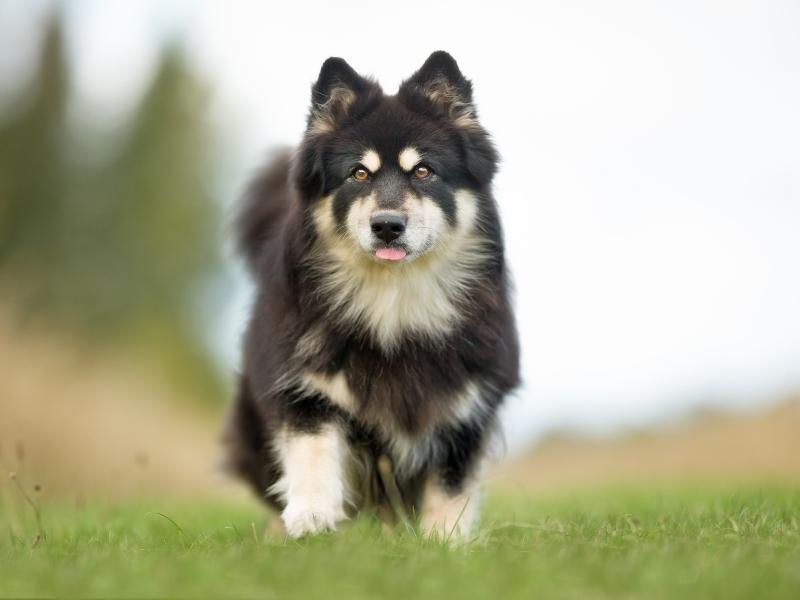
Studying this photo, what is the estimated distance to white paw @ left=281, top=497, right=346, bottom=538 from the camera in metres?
4.96

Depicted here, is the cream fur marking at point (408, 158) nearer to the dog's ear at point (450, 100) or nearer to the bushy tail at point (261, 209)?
the dog's ear at point (450, 100)

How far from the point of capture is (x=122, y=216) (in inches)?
971

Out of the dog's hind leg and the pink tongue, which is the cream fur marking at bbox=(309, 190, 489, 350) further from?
the dog's hind leg

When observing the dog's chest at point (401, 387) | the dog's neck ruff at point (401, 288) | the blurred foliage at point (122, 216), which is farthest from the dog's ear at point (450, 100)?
the blurred foliage at point (122, 216)

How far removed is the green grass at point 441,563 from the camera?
3.52 m

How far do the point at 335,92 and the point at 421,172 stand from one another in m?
0.72

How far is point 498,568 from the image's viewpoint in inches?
150

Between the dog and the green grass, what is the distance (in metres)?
0.55

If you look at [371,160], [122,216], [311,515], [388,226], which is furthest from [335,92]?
[122,216]

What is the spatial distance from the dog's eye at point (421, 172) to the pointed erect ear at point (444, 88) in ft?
1.42

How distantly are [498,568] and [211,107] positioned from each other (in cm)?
2420

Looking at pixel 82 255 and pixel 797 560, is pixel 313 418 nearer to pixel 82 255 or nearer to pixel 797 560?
pixel 797 560

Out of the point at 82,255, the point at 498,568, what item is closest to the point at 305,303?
the point at 498,568

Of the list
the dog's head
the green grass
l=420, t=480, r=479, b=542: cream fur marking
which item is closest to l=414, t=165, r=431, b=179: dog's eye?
the dog's head
